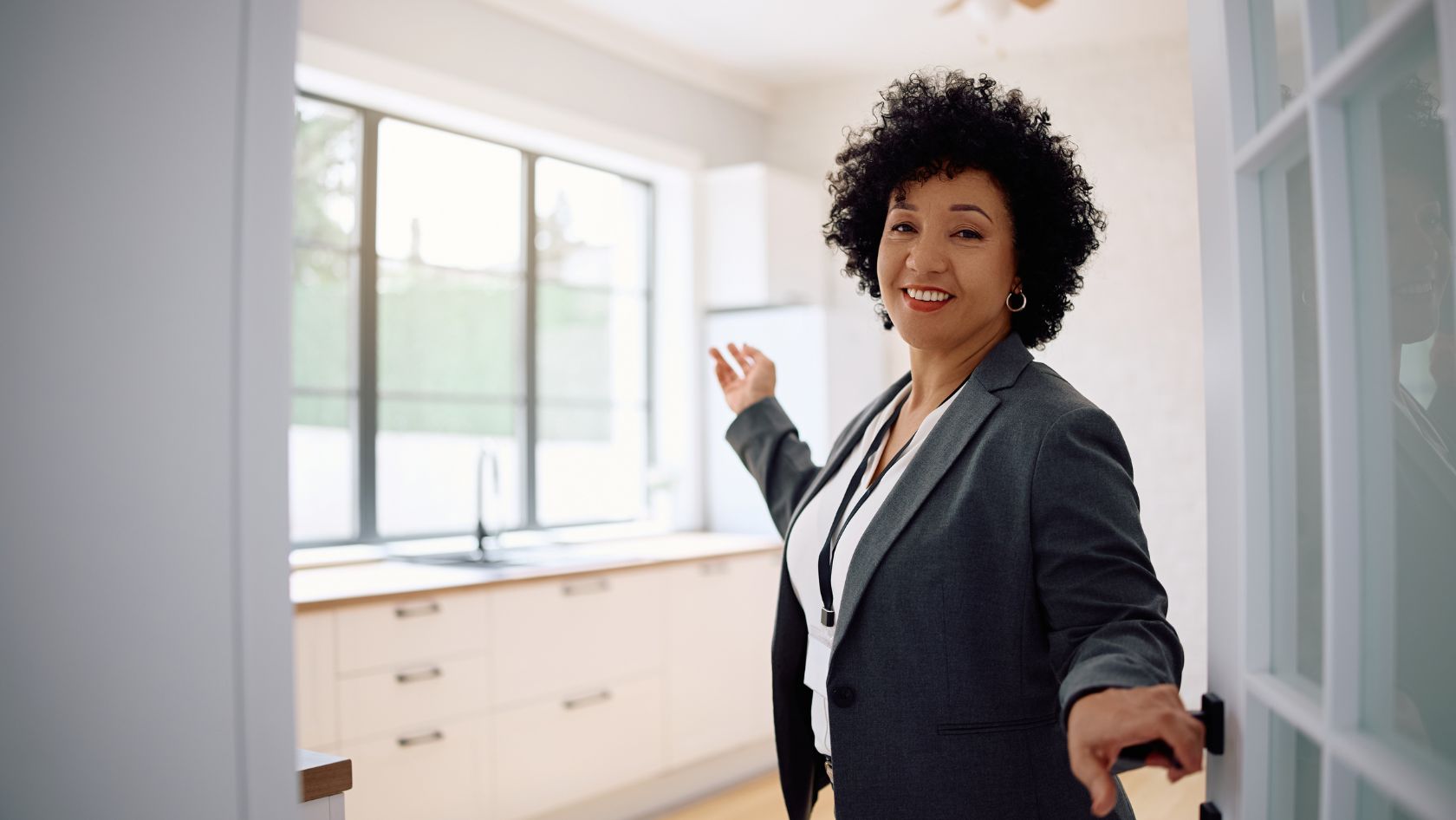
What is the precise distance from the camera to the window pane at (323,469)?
3.69 m

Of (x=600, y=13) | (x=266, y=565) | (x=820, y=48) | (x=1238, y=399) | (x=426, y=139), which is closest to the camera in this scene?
(x=266, y=565)

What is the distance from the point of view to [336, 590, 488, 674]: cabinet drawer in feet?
9.18

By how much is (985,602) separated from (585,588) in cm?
243

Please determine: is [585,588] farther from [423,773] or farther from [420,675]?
[423,773]

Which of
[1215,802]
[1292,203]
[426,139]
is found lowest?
[1215,802]

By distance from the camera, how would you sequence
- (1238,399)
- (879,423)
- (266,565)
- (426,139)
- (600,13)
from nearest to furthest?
1. (266,565)
2. (1238,399)
3. (879,423)
4. (426,139)
5. (600,13)

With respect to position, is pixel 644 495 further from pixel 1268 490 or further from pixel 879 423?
pixel 1268 490

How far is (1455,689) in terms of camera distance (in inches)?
24.6

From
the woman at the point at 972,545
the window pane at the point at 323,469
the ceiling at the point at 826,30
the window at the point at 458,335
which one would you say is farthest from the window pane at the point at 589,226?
the woman at the point at 972,545

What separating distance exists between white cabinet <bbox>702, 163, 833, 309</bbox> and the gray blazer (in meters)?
3.69

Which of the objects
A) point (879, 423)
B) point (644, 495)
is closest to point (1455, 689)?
point (879, 423)

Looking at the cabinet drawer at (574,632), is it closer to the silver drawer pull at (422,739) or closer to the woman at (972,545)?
the silver drawer pull at (422,739)

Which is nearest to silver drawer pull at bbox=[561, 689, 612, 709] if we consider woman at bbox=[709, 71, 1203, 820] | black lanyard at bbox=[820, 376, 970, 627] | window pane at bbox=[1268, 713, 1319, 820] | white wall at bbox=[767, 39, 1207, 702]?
woman at bbox=[709, 71, 1203, 820]

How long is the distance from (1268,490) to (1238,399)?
3.3 inches
